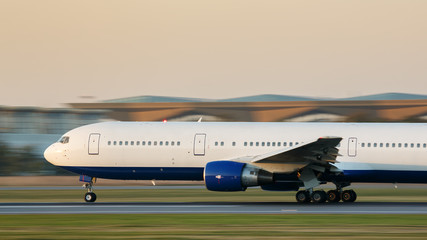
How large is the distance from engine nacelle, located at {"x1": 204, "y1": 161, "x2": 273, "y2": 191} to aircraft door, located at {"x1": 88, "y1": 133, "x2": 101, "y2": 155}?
19.6ft

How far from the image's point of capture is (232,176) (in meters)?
29.7

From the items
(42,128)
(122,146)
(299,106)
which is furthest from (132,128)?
(299,106)

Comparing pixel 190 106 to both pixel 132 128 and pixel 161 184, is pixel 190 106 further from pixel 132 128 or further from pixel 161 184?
pixel 132 128

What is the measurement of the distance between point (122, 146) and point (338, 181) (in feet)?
31.6

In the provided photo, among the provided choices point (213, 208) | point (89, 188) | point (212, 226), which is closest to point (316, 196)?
point (213, 208)

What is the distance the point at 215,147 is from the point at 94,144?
219 inches

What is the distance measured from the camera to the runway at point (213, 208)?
2703 centimetres

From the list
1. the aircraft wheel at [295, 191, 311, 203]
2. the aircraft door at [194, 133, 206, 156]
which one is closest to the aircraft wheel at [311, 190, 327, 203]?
the aircraft wheel at [295, 191, 311, 203]

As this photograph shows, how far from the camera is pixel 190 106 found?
123 meters

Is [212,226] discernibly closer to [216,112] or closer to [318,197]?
[318,197]

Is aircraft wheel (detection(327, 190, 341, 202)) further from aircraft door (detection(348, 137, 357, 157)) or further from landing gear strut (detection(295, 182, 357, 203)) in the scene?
aircraft door (detection(348, 137, 357, 157))

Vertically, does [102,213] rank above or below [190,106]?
below

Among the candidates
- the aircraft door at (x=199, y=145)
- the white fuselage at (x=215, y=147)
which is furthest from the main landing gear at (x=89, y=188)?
the aircraft door at (x=199, y=145)

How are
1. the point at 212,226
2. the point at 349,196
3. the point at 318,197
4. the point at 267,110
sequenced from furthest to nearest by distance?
the point at 267,110 < the point at 349,196 < the point at 318,197 < the point at 212,226
